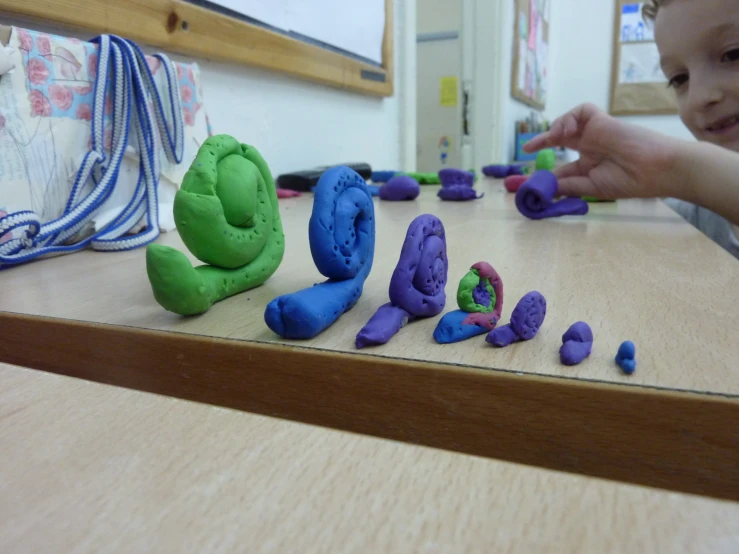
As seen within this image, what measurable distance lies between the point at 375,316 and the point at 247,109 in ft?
2.61

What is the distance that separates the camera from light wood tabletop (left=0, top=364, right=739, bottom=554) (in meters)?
0.18

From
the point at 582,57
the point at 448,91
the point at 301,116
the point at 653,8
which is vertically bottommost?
the point at 301,116

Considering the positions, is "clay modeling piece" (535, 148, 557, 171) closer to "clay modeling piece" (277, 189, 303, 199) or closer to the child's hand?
the child's hand

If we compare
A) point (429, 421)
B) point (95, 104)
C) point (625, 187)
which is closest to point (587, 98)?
point (625, 187)

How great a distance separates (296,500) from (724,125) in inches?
39.0

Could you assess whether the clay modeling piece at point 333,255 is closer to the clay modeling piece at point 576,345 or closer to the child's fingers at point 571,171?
the clay modeling piece at point 576,345

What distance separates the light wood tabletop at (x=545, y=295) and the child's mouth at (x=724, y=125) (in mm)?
308

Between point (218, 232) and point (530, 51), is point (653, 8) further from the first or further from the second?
point (530, 51)

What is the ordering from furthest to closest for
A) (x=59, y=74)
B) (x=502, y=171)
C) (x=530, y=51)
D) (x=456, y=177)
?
(x=530, y=51)
(x=502, y=171)
(x=456, y=177)
(x=59, y=74)

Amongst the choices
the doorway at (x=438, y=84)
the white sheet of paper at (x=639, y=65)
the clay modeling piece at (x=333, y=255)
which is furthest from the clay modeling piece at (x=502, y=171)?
the white sheet of paper at (x=639, y=65)

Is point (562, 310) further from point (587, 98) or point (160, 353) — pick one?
point (587, 98)

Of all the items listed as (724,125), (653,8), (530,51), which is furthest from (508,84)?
(724,125)

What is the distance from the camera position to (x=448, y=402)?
0.90 ft

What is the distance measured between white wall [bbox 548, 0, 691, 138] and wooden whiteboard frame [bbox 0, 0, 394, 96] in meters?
2.68
